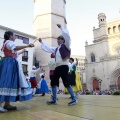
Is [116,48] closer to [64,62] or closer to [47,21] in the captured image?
[47,21]

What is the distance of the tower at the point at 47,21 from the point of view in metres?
23.7

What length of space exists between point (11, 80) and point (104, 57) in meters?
25.3

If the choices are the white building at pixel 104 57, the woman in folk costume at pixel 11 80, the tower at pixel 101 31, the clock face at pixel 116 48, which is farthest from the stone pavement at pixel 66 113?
the tower at pixel 101 31

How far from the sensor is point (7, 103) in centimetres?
293

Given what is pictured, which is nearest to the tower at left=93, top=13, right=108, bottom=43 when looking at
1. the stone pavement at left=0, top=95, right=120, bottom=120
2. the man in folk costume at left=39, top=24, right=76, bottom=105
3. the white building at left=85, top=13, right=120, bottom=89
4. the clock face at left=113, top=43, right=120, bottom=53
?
the white building at left=85, top=13, right=120, bottom=89

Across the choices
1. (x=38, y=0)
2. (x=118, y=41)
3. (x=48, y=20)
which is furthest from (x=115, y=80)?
(x=38, y=0)

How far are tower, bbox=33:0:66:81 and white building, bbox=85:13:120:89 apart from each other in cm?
736

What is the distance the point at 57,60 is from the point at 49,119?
1.77m

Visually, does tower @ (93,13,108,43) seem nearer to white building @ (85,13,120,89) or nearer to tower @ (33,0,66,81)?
white building @ (85,13,120,89)

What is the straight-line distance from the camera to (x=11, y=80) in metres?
2.85

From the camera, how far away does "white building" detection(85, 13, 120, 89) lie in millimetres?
25781

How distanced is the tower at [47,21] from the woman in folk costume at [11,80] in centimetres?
2005

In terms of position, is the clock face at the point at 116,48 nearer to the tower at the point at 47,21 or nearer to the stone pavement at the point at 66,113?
the tower at the point at 47,21

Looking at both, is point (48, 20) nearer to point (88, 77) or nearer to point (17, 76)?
point (88, 77)
